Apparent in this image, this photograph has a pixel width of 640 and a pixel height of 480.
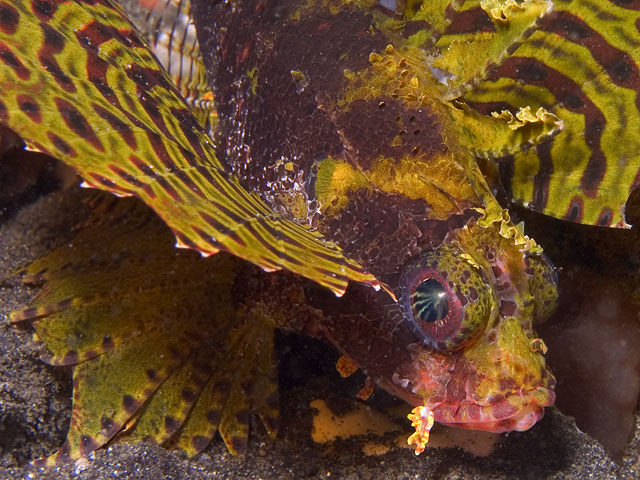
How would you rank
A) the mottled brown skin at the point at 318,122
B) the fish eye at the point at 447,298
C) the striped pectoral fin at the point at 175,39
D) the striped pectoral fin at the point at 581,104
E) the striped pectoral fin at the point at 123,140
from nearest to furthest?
1. the striped pectoral fin at the point at 123,140
2. the fish eye at the point at 447,298
3. the mottled brown skin at the point at 318,122
4. the striped pectoral fin at the point at 581,104
5. the striped pectoral fin at the point at 175,39

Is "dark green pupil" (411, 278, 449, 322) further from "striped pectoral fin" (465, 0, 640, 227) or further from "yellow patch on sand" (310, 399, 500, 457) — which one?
"yellow patch on sand" (310, 399, 500, 457)

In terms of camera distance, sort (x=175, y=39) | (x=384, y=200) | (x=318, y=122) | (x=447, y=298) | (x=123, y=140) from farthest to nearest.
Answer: (x=175, y=39)
(x=318, y=122)
(x=384, y=200)
(x=447, y=298)
(x=123, y=140)

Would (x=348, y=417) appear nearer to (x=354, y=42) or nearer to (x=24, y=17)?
(x=354, y=42)

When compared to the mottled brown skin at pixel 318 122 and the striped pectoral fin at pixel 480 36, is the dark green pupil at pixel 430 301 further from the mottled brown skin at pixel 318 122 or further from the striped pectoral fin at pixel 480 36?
the striped pectoral fin at pixel 480 36

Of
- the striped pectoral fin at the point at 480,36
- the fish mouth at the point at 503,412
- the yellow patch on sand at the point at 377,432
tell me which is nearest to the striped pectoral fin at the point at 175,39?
the striped pectoral fin at the point at 480,36

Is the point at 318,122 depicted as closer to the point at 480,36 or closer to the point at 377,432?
the point at 480,36

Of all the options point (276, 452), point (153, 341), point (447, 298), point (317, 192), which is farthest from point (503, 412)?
point (153, 341)
